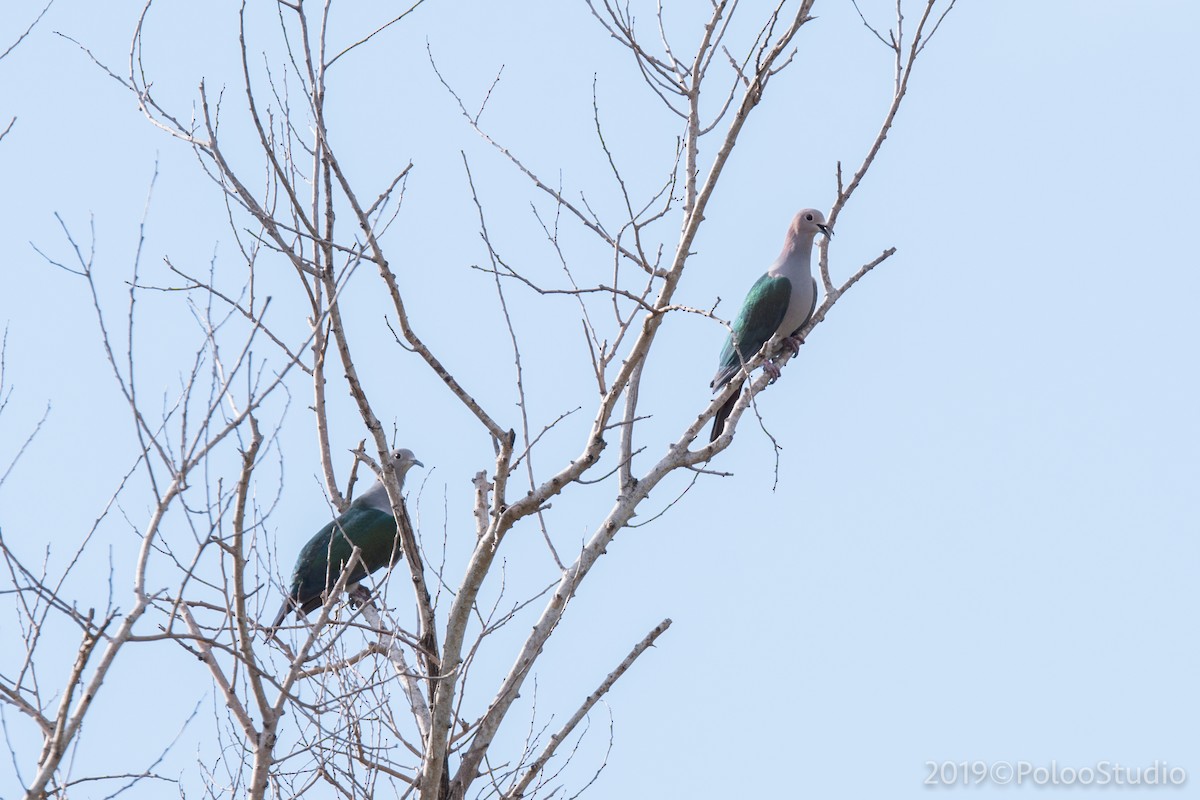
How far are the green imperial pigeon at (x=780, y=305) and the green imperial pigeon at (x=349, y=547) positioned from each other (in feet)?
5.60

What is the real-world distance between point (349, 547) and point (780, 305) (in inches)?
97.0

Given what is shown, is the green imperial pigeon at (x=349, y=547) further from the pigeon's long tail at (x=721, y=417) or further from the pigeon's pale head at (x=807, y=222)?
the pigeon's pale head at (x=807, y=222)

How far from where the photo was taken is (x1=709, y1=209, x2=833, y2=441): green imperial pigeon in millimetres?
6961

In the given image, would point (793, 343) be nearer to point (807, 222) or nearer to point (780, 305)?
point (780, 305)

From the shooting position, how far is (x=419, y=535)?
4551mm

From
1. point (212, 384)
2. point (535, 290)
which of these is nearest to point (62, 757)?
point (212, 384)

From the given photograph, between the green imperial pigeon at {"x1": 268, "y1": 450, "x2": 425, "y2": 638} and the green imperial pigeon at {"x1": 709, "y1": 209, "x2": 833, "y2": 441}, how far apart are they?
1706mm

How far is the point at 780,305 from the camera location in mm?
7004

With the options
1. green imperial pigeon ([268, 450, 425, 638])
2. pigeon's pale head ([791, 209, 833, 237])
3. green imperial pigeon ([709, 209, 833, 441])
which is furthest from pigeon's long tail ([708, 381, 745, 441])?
green imperial pigeon ([268, 450, 425, 638])

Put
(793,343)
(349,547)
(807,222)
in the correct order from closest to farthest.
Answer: (793,343)
(349,547)
(807,222)

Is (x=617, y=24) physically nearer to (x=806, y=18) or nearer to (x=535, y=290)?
(x=806, y=18)

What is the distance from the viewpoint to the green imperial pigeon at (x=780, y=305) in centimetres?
696

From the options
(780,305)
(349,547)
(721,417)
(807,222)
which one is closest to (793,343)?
(780,305)

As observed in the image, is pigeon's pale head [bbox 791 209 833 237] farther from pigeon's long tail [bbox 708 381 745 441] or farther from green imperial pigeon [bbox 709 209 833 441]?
pigeon's long tail [bbox 708 381 745 441]
